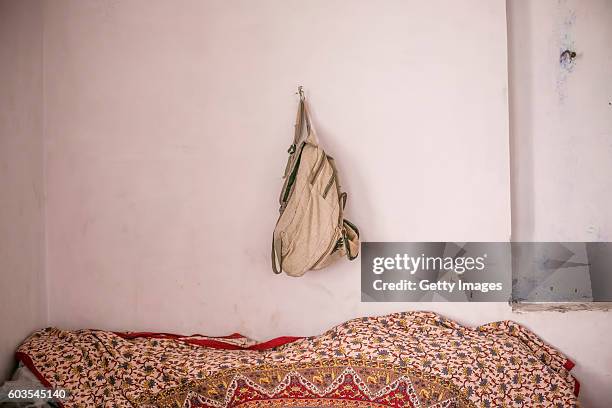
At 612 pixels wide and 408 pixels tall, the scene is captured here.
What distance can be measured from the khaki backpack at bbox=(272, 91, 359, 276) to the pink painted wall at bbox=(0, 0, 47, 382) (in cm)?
119

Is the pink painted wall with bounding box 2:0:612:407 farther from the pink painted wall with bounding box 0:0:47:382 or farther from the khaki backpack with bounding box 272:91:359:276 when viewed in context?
the khaki backpack with bounding box 272:91:359:276

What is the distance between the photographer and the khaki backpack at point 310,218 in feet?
7.97

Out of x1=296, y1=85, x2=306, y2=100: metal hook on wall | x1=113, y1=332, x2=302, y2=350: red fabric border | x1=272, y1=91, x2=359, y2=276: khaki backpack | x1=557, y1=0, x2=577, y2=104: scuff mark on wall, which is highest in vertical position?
x1=557, y1=0, x2=577, y2=104: scuff mark on wall

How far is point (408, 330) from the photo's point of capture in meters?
2.51

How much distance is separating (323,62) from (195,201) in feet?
3.16

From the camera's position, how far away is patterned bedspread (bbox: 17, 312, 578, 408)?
2285 millimetres

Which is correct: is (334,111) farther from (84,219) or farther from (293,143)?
(84,219)

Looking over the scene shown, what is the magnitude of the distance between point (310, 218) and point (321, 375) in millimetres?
705

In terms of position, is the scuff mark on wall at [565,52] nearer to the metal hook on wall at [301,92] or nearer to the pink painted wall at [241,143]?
the pink painted wall at [241,143]

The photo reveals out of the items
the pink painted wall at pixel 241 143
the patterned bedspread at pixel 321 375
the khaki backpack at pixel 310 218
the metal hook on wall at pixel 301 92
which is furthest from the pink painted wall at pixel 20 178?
the metal hook on wall at pixel 301 92

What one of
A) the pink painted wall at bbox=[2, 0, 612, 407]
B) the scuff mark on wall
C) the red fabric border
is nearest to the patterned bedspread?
the red fabric border

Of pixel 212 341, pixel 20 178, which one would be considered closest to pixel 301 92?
pixel 212 341

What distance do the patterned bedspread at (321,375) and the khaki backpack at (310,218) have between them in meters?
0.40

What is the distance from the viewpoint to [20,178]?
2.49 meters
